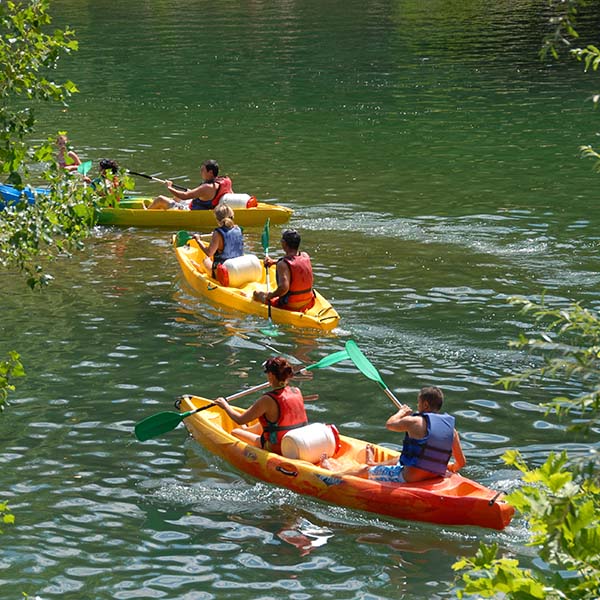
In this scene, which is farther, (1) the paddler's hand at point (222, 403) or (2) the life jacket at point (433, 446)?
(1) the paddler's hand at point (222, 403)

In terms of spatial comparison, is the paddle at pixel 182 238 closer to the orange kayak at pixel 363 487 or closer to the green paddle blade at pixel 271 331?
the green paddle blade at pixel 271 331

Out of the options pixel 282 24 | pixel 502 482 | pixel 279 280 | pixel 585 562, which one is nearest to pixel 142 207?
pixel 279 280

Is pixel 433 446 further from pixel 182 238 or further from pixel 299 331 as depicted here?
pixel 182 238

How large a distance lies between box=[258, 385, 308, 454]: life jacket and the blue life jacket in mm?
5826

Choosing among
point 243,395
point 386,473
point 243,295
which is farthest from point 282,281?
point 386,473

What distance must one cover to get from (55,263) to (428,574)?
11.2 meters

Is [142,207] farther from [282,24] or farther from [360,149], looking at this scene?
[282,24]

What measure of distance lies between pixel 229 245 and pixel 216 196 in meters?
4.08

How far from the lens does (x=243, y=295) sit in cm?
1634

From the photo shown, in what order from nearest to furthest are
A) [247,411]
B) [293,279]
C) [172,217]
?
[247,411]
[293,279]
[172,217]

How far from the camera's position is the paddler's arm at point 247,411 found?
1145 centimetres

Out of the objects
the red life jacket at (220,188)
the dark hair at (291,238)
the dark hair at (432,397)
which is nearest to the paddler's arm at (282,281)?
the dark hair at (291,238)

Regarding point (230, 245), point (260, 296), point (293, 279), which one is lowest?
point (260, 296)

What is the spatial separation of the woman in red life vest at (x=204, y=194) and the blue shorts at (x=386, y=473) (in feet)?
35.0
